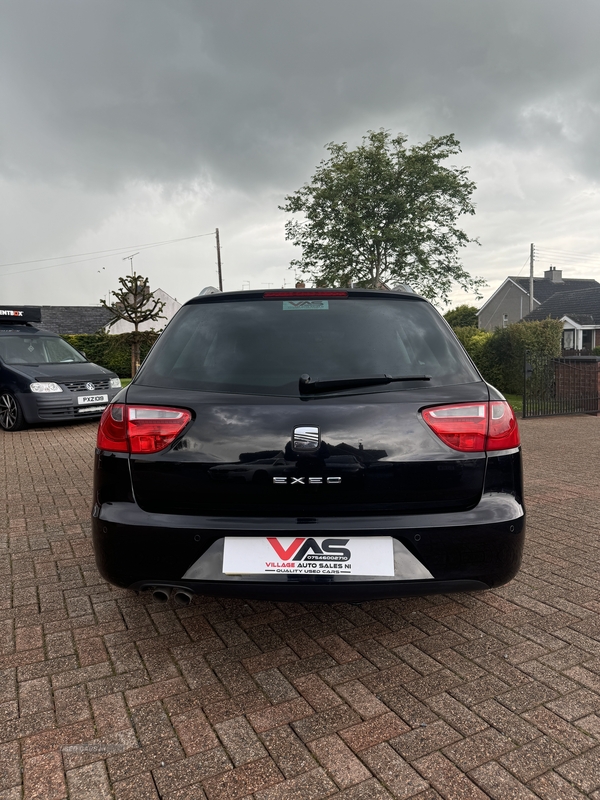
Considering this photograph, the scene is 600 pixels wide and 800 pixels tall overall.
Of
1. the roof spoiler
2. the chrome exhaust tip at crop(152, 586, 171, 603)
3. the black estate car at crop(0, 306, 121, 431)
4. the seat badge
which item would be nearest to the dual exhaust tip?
the chrome exhaust tip at crop(152, 586, 171, 603)

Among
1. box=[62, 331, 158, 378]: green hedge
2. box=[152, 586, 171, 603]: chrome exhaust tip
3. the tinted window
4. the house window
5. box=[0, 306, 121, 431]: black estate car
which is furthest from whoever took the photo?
the house window

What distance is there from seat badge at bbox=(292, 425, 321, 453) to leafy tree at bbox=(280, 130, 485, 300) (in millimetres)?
31604

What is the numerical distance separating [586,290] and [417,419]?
166 feet

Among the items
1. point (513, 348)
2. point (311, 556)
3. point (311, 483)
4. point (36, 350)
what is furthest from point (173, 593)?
point (513, 348)

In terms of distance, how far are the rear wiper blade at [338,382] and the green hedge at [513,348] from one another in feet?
50.9

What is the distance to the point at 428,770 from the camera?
203cm

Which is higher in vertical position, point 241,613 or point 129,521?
point 129,521

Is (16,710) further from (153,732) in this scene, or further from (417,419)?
(417,419)

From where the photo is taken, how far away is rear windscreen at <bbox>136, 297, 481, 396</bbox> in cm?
256

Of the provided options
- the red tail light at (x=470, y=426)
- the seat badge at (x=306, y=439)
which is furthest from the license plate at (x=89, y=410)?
the red tail light at (x=470, y=426)

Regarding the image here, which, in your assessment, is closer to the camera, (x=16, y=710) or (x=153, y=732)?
(x=153, y=732)

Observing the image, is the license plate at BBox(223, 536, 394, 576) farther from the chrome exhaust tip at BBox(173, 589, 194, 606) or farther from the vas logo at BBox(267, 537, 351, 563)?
the chrome exhaust tip at BBox(173, 589, 194, 606)

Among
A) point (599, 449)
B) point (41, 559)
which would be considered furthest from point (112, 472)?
point (599, 449)

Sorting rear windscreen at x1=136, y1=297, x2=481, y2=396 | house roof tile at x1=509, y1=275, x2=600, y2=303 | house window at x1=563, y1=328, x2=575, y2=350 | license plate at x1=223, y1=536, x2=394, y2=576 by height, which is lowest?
license plate at x1=223, y1=536, x2=394, y2=576
